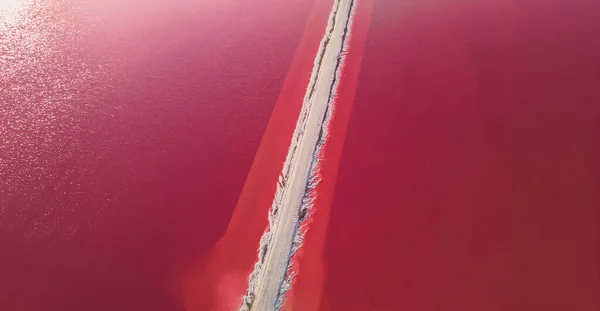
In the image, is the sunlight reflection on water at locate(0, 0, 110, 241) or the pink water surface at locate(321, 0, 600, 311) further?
the sunlight reflection on water at locate(0, 0, 110, 241)

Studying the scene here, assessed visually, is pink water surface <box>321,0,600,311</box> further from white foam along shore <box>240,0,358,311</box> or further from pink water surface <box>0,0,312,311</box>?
pink water surface <box>0,0,312,311</box>

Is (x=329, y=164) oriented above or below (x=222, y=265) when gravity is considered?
above

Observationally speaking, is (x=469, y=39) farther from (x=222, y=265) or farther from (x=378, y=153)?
(x=222, y=265)

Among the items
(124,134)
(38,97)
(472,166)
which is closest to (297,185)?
(472,166)

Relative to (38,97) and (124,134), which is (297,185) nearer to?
(124,134)

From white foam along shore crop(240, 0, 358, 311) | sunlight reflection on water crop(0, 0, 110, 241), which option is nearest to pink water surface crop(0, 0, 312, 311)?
sunlight reflection on water crop(0, 0, 110, 241)

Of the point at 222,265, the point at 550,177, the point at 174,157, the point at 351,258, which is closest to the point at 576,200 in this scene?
the point at 550,177
